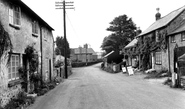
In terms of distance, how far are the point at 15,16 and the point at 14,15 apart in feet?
0.52

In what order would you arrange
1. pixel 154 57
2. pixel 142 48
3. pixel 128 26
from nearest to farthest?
pixel 154 57 → pixel 142 48 → pixel 128 26

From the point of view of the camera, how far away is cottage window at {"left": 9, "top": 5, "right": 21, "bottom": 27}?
336 inches

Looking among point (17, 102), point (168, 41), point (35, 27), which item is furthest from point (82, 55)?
point (17, 102)

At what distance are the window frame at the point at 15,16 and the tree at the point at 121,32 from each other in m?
43.5

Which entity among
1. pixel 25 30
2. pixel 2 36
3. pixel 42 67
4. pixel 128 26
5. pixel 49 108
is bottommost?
pixel 49 108

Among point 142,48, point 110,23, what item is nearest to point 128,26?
point 110,23

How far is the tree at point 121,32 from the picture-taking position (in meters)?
51.3

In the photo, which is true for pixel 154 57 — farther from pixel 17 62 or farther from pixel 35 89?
pixel 17 62

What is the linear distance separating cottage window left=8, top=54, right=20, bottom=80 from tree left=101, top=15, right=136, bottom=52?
144ft

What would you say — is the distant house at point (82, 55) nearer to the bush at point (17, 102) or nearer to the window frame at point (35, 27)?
the window frame at point (35, 27)

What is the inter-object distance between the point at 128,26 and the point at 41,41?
41.4 meters

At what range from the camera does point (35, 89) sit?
456 inches

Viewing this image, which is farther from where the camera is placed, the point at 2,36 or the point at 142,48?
the point at 142,48

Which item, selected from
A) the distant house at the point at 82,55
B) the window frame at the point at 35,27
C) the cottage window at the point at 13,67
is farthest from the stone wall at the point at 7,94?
the distant house at the point at 82,55
